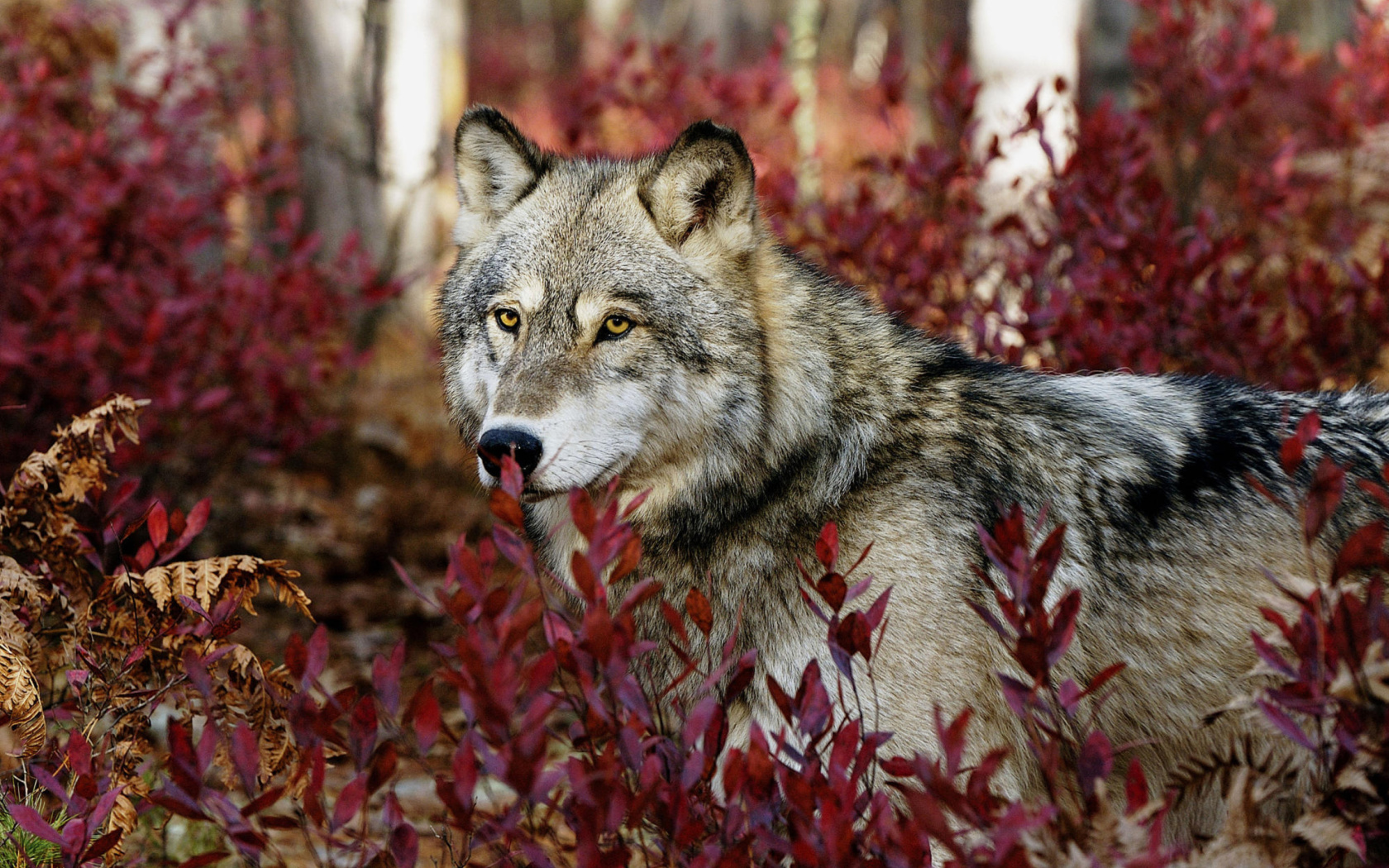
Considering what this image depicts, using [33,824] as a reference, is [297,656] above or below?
above

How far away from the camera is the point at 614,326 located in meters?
3.12

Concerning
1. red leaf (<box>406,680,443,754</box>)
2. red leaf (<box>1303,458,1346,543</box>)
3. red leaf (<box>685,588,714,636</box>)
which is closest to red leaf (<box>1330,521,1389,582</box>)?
red leaf (<box>1303,458,1346,543</box>)

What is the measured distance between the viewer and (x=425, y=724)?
5.51ft

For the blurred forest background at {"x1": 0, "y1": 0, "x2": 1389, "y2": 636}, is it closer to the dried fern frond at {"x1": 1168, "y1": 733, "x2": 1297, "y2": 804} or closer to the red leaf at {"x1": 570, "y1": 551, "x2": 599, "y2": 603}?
the red leaf at {"x1": 570, "y1": 551, "x2": 599, "y2": 603}

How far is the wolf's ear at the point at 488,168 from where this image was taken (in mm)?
3494

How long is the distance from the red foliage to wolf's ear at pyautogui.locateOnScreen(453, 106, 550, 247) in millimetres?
1586

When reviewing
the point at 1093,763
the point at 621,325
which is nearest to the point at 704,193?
the point at 621,325

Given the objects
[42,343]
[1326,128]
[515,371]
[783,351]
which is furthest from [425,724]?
[1326,128]

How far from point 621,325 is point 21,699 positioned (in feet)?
5.80

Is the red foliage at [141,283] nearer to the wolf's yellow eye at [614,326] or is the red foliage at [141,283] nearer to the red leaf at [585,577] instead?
the wolf's yellow eye at [614,326]

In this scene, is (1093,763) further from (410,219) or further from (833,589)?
(410,219)

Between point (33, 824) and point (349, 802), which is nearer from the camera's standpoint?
point (349, 802)

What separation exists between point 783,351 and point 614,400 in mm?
527

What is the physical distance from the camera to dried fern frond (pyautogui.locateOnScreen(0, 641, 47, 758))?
2.49 meters
